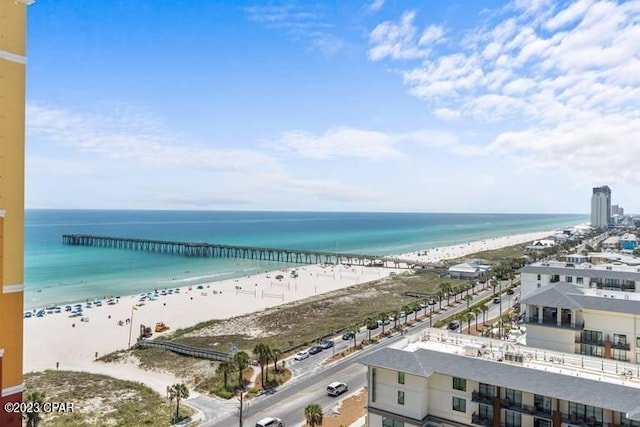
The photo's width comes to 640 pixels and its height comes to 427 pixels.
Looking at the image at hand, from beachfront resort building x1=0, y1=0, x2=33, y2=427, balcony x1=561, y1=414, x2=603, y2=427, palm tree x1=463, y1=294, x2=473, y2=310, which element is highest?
beachfront resort building x1=0, y1=0, x2=33, y2=427

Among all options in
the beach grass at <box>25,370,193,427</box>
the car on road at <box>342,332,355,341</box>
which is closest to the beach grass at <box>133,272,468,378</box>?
the car on road at <box>342,332,355,341</box>

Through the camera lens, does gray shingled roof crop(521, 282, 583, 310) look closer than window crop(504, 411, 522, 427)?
No

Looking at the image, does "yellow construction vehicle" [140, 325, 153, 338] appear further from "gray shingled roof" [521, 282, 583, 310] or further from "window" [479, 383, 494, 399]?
"window" [479, 383, 494, 399]

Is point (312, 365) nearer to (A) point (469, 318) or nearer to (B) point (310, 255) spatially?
(A) point (469, 318)

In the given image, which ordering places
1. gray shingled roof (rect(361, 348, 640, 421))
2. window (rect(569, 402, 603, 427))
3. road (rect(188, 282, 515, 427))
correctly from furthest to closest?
road (rect(188, 282, 515, 427)), window (rect(569, 402, 603, 427)), gray shingled roof (rect(361, 348, 640, 421))

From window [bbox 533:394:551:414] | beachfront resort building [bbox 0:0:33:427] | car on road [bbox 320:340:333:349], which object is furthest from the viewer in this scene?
car on road [bbox 320:340:333:349]

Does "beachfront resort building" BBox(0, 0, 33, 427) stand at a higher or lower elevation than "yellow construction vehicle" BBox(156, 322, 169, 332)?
higher

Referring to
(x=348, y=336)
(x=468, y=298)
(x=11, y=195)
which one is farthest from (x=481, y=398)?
(x=468, y=298)
